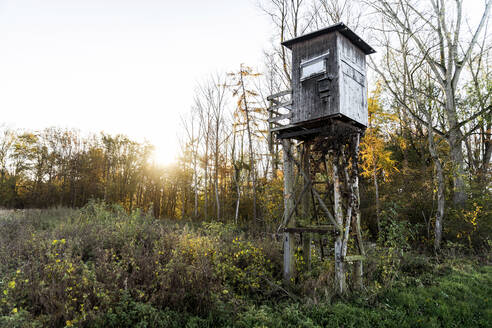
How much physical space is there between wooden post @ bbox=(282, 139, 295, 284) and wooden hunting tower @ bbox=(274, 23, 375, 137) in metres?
Result: 0.99

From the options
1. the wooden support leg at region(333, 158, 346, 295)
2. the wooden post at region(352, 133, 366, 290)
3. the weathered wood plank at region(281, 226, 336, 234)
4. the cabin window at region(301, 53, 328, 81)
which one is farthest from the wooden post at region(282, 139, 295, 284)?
the cabin window at region(301, 53, 328, 81)

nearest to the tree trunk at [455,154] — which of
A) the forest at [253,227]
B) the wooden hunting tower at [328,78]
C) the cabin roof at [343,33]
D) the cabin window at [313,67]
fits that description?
the forest at [253,227]

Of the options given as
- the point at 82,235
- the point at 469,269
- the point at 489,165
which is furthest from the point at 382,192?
the point at 82,235

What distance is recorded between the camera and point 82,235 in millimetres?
7816

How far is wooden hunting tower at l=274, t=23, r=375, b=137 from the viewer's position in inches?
265

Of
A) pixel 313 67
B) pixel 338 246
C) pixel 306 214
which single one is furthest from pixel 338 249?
pixel 313 67

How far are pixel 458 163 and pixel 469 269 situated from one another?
5087mm

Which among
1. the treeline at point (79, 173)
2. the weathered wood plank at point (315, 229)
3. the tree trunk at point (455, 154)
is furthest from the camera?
the treeline at point (79, 173)

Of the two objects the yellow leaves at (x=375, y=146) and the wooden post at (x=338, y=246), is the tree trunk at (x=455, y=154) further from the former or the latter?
the wooden post at (x=338, y=246)

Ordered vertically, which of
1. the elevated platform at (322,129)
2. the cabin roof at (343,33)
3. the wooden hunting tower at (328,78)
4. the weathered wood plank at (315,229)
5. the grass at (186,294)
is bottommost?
the grass at (186,294)

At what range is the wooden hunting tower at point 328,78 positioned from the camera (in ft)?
22.1

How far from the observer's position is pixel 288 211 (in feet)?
25.6

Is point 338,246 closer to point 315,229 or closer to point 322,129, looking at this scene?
point 315,229

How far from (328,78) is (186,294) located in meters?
5.77
